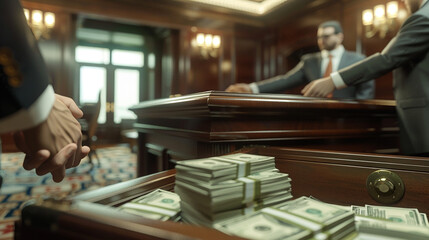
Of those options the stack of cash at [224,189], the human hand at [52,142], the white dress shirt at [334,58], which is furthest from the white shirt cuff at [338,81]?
the white dress shirt at [334,58]

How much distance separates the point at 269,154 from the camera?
1029 mm

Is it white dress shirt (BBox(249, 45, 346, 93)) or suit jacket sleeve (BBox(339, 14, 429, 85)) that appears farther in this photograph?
white dress shirt (BBox(249, 45, 346, 93))

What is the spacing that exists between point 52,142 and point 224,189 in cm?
44

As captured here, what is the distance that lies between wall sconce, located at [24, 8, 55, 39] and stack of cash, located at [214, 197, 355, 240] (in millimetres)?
6375

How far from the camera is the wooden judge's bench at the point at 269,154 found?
0.49 meters

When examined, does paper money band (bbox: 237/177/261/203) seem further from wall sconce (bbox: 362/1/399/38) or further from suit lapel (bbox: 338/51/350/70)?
wall sconce (bbox: 362/1/399/38)

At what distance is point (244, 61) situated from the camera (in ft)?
25.1

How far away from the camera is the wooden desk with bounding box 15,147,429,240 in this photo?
46 centimetres

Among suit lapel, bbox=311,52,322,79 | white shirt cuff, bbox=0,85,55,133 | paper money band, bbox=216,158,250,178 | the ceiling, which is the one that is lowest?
paper money band, bbox=216,158,250,178

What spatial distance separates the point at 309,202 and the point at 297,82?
2168mm

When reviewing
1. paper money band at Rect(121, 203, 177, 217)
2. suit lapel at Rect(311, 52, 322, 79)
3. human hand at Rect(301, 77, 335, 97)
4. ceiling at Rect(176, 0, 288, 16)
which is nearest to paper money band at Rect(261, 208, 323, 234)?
paper money band at Rect(121, 203, 177, 217)

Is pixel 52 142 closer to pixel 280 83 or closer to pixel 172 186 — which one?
pixel 172 186

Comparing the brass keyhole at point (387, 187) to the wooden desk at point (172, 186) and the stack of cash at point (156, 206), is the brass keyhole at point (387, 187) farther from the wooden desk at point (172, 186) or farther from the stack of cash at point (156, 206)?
the stack of cash at point (156, 206)

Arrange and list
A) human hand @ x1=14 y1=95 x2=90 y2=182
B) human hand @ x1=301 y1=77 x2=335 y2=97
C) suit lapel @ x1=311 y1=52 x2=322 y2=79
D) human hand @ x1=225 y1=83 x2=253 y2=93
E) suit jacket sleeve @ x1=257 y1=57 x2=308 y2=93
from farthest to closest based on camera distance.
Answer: suit lapel @ x1=311 y1=52 x2=322 y2=79 < suit jacket sleeve @ x1=257 y1=57 x2=308 y2=93 < human hand @ x1=225 y1=83 x2=253 y2=93 < human hand @ x1=301 y1=77 x2=335 y2=97 < human hand @ x1=14 y1=95 x2=90 y2=182
